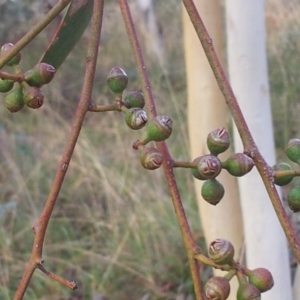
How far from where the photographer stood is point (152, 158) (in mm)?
341

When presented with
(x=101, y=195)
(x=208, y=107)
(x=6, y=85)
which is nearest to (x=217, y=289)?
(x=6, y=85)

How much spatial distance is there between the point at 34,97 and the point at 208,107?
637 millimetres

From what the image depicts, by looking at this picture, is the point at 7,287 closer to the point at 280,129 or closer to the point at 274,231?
the point at 274,231

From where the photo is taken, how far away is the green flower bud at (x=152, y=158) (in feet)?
1.11

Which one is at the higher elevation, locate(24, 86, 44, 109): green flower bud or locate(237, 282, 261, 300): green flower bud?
locate(24, 86, 44, 109): green flower bud

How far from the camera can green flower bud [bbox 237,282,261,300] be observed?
0.32m

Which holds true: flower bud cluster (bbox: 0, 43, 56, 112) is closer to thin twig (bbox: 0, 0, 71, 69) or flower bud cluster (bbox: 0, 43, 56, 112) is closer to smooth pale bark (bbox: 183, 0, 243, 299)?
thin twig (bbox: 0, 0, 71, 69)

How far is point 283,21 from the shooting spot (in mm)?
3150

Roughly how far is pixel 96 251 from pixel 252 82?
1.18 meters

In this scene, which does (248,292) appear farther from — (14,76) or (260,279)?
(14,76)

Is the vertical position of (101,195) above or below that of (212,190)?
below

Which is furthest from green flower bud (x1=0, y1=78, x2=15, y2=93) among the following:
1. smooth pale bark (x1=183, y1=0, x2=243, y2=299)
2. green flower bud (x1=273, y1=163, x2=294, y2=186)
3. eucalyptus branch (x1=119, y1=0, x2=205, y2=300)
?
smooth pale bark (x1=183, y1=0, x2=243, y2=299)

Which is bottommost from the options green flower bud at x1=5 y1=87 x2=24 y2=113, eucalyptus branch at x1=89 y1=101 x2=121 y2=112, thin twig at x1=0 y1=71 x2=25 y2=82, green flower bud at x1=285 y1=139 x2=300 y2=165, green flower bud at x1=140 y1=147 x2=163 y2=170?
green flower bud at x1=285 y1=139 x2=300 y2=165

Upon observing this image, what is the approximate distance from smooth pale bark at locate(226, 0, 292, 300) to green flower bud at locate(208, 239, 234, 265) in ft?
2.46
